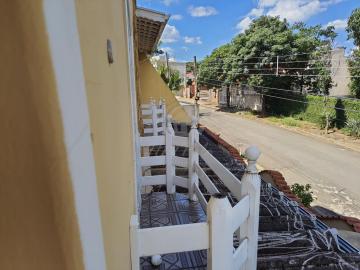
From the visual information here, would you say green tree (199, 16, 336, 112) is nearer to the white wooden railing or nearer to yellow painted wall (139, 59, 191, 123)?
yellow painted wall (139, 59, 191, 123)

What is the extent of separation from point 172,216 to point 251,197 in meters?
1.75

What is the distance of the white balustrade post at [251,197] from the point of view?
1.79 m

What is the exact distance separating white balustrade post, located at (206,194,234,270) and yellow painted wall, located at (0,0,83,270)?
91 cm

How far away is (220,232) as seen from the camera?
1.45 m

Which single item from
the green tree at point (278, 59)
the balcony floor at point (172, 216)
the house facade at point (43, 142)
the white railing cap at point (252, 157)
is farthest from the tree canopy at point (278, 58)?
the house facade at point (43, 142)

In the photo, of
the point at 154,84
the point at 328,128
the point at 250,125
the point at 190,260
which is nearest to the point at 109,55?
the point at 190,260

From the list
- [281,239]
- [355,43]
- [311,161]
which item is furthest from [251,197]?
[355,43]

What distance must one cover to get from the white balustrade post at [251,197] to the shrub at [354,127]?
16.9 m

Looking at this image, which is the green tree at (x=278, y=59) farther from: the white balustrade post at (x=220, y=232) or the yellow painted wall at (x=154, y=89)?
the white balustrade post at (x=220, y=232)

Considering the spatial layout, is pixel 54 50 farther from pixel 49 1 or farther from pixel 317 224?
pixel 317 224

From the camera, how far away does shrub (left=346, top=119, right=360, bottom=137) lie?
16.2 metres

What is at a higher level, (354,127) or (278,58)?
(278,58)

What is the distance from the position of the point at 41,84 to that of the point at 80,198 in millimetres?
246

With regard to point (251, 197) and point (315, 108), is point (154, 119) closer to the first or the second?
point (251, 197)
